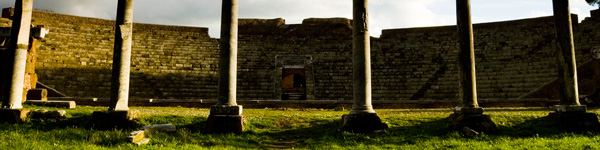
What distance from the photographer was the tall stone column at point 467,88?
9.15 m

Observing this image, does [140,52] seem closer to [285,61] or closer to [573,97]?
[285,61]

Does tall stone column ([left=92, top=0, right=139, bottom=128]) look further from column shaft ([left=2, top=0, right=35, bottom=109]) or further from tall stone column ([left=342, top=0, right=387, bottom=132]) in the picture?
tall stone column ([left=342, top=0, right=387, bottom=132])

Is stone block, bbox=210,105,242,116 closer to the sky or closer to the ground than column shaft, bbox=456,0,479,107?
closer to the ground

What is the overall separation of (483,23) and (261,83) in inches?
668

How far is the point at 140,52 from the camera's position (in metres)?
26.1

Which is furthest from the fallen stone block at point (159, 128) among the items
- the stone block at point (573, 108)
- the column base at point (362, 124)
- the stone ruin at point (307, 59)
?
the stone block at point (573, 108)

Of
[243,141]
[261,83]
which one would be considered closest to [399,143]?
[243,141]

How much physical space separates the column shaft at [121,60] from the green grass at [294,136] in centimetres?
81

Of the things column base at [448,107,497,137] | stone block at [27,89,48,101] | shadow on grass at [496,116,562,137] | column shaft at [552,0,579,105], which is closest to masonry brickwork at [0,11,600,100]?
stone block at [27,89,48,101]

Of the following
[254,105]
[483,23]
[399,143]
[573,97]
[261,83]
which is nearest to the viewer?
[399,143]

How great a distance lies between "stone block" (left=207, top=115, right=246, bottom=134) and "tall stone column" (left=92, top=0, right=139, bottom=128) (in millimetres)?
1843

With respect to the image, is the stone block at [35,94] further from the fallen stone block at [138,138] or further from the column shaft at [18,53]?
the fallen stone block at [138,138]

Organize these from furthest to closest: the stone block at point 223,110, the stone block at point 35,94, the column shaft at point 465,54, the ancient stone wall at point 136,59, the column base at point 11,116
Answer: the ancient stone wall at point 136,59 → the stone block at point 35,94 → the column shaft at point 465,54 → the stone block at point 223,110 → the column base at point 11,116

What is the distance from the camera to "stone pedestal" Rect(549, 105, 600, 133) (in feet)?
30.9
